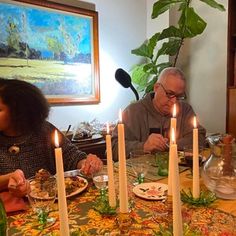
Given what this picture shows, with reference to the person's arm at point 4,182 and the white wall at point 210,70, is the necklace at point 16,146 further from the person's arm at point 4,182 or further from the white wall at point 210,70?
the white wall at point 210,70

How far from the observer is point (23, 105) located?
1.40 meters

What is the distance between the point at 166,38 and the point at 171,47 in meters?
0.18

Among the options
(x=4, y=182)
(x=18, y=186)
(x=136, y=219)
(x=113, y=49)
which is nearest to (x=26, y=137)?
(x=4, y=182)

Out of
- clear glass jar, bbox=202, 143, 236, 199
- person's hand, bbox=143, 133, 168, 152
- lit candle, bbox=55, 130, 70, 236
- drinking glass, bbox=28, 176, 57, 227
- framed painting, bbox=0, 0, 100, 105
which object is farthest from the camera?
framed painting, bbox=0, 0, 100, 105

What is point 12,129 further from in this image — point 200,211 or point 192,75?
point 192,75

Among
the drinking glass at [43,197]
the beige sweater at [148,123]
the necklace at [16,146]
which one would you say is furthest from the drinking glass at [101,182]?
the beige sweater at [148,123]

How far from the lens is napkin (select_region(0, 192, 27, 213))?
886 millimetres

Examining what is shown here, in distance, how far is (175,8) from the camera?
10.4ft

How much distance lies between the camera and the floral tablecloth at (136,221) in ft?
2.41

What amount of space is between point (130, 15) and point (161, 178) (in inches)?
96.0

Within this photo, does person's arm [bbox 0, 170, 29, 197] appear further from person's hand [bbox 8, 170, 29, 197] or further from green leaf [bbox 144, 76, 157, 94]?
green leaf [bbox 144, 76, 157, 94]

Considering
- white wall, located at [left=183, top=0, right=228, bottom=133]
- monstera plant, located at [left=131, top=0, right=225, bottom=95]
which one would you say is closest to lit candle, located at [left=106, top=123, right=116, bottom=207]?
monstera plant, located at [left=131, top=0, right=225, bottom=95]

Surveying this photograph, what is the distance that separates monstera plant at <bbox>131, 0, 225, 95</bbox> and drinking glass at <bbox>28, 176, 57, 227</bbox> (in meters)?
2.17

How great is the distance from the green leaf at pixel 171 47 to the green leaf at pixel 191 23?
161 mm
